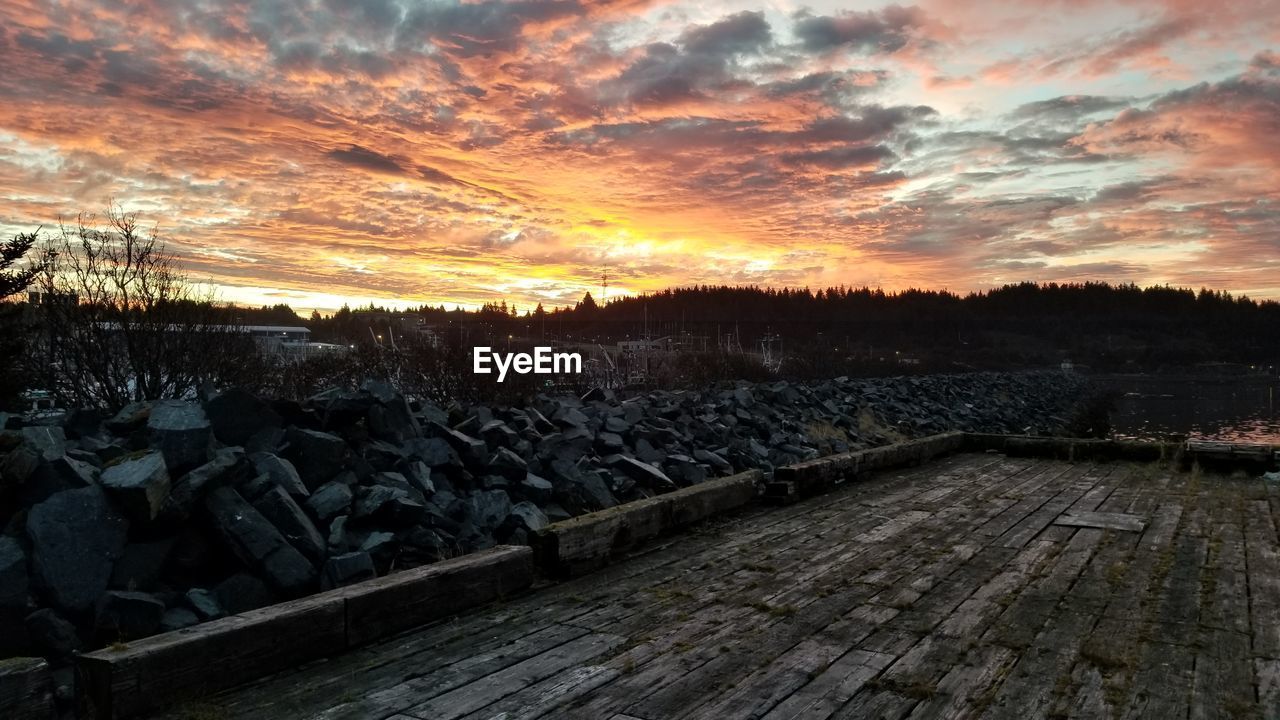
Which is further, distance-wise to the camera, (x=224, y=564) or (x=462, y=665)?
(x=224, y=564)

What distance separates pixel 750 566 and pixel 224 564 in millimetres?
3378

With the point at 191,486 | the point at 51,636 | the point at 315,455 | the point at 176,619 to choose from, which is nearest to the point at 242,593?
the point at 176,619

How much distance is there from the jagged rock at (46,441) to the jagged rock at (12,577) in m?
0.97

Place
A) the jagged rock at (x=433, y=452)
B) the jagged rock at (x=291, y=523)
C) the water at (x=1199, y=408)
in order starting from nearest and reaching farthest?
the jagged rock at (x=291, y=523)
the jagged rock at (x=433, y=452)
the water at (x=1199, y=408)

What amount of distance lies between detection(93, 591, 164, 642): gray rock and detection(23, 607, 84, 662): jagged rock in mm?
126

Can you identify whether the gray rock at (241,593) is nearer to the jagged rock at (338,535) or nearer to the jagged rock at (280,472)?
the jagged rock at (338,535)

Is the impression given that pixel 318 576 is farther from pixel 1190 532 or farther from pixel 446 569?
pixel 1190 532

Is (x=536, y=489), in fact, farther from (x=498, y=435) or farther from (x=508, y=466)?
(x=498, y=435)

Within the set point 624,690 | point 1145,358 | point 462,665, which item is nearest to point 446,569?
point 462,665

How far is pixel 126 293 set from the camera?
12.0m

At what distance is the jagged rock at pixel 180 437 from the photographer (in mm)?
5137

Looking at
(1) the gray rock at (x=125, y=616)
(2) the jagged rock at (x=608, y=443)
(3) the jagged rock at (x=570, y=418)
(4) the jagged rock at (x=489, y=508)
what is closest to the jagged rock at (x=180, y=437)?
(1) the gray rock at (x=125, y=616)

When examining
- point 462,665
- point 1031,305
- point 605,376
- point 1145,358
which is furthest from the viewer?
point 1031,305

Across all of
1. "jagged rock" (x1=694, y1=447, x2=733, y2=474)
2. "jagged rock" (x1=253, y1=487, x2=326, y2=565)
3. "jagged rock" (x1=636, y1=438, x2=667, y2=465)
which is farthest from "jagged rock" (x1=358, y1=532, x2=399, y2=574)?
"jagged rock" (x1=694, y1=447, x2=733, y2=474)
